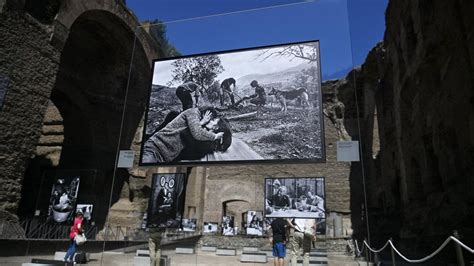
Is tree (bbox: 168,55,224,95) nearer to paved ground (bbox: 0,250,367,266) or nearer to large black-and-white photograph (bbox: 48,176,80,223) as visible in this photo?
paved ground (bbox: 0,250,367,266)

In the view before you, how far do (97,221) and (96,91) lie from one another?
6.45 meters

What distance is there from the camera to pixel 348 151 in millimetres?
4906

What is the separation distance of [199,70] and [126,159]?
210 centimetres

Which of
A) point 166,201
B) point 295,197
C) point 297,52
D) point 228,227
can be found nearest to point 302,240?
point 295,197

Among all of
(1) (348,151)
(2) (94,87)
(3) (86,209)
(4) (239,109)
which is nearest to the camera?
(1) (348,151)

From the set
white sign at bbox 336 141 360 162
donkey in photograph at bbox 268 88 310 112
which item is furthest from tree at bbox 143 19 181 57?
white sign at bbox 336 141 360 162

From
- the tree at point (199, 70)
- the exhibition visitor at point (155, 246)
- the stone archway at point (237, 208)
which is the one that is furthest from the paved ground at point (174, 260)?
the stone archway at point (237, 208)

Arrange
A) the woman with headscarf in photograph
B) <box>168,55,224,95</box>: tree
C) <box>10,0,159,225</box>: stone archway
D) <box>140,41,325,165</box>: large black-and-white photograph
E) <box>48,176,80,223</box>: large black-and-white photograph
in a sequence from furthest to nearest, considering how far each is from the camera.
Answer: <box>10,0,159,225</box>: stone archway
<box>48,176,80,223</box>: large black-and-white photograph
<box>168,55,224,95</box>: tree
the woman with headscarf in photograph
<box>140,41,325,165</box>: large black-and-white photograph

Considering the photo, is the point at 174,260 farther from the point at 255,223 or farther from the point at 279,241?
the point at 255,223

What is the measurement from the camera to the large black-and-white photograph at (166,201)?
5945 millimetres

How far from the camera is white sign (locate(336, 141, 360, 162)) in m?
4.88

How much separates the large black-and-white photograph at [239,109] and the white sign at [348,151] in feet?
1.17

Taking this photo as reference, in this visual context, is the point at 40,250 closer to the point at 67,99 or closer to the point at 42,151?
the point at 67,99

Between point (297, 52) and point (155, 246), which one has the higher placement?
point (297, 52)
